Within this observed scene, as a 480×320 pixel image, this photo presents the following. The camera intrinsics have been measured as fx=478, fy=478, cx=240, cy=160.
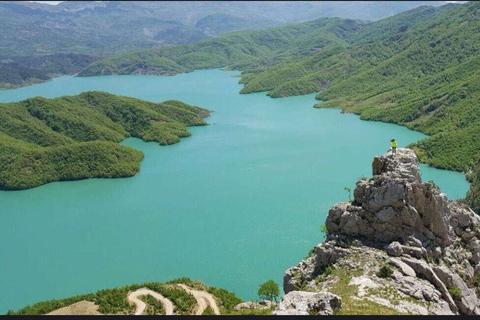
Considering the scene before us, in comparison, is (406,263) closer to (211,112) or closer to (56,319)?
(56,319)

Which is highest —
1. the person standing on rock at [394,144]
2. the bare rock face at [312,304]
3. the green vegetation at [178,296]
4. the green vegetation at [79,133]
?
the green vegetation at [79,133]

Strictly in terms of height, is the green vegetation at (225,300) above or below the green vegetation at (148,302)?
below

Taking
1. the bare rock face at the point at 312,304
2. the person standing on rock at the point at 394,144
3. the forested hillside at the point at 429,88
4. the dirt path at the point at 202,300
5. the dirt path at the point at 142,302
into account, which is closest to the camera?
the bare rock face at the point at 312,304

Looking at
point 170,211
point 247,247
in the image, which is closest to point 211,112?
point 170,211

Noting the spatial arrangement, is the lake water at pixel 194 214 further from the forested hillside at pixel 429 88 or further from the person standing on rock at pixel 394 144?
the person standing on rock at pixel 394 144

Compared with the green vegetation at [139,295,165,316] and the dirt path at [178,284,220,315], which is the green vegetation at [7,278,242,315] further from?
the dirt path at [178,284,220,315]

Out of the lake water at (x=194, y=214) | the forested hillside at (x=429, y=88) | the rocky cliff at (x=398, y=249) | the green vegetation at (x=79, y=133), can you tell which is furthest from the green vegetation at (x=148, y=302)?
the green vegetation at (x=79, y=133)

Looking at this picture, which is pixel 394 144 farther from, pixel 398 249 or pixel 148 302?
pixel 148 302
